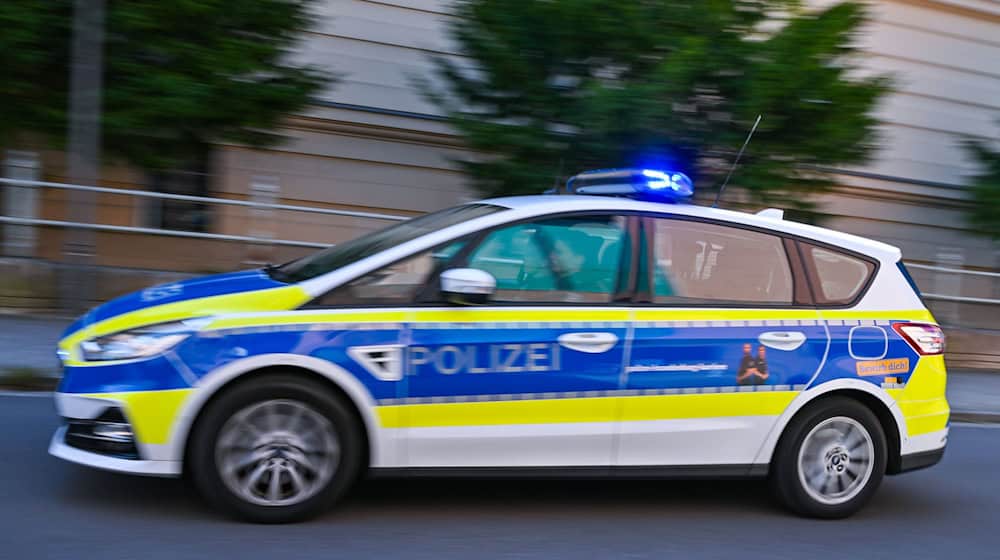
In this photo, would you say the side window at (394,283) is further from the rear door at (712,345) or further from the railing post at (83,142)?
the railing post at (83,142)

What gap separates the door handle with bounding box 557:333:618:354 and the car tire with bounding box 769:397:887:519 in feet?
3.61

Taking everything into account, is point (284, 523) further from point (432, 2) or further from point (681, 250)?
point (432, 2)

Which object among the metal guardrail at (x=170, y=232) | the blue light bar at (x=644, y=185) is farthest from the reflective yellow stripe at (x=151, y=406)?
the metal guardrail at (x=170, y=232)

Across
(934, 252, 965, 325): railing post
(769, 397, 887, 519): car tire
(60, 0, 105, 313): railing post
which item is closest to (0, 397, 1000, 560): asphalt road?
(769, 397, 887, 519): car tire

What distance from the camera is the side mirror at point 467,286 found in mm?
4629

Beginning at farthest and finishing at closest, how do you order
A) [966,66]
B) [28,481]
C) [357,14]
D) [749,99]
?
1. [966,66]
2. [357,14]
3. [749,99]
4. [28,481]

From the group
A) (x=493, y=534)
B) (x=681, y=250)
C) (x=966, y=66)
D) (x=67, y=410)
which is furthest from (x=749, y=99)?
(x=966, y=66)

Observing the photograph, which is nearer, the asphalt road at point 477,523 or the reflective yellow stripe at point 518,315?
the asphalt road at point 477,523

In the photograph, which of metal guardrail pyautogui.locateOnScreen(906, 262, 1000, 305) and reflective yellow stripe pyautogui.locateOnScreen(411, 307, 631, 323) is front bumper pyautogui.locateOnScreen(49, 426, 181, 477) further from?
metal guardrail pyautogui.locateOnScreen(906, 262, 1000, 305)

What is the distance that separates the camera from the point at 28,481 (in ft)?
16.7

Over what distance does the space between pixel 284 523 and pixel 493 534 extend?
3.10 ft

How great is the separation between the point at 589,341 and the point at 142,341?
2.00 metres

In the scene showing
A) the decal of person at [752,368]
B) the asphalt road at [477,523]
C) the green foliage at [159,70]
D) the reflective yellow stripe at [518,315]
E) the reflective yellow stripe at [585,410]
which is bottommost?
the asphalt road at [477,523]

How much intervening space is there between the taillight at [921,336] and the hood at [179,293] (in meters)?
3.16
